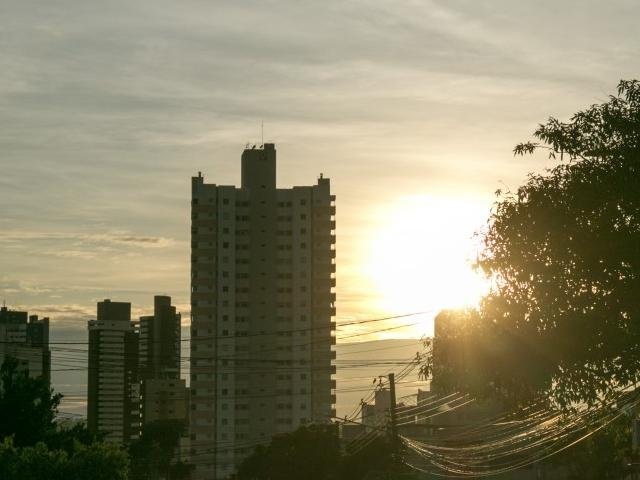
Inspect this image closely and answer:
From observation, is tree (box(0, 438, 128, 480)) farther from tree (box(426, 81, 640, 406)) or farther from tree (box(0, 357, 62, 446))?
tree (box(426, 81, 640, 406))

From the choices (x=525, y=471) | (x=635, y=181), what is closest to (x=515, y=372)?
(x=635, y=181)

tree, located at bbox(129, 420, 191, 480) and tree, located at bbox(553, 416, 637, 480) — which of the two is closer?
tree, located at bbox(553, 416, 637, 480)

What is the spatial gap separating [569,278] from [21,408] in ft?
103

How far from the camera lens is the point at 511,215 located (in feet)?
106

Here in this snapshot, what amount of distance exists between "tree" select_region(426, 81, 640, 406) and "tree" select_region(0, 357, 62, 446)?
2725 centimetres

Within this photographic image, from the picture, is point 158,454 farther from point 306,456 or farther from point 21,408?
point 21,408

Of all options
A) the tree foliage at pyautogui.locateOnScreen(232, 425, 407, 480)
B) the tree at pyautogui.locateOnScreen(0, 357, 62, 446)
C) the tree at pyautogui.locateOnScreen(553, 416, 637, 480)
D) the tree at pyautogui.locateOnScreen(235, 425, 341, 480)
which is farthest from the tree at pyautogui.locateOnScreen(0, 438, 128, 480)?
the tree at pyautogui.locateOnScreen(235, 425, 341, 480)

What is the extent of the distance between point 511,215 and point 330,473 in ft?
256

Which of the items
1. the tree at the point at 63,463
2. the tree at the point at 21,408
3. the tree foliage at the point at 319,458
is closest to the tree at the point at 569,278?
the tree at the point at 63,463

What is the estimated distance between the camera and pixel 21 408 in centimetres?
5462

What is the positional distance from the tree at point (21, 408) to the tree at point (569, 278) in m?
27.2

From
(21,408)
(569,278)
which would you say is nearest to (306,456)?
(21,408)

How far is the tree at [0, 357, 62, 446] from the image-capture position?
54281 millimetres

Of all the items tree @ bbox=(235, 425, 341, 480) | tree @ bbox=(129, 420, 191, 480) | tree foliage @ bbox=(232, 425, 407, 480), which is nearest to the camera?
tree foliage @ bbox=(232, 425, 407, 480)
